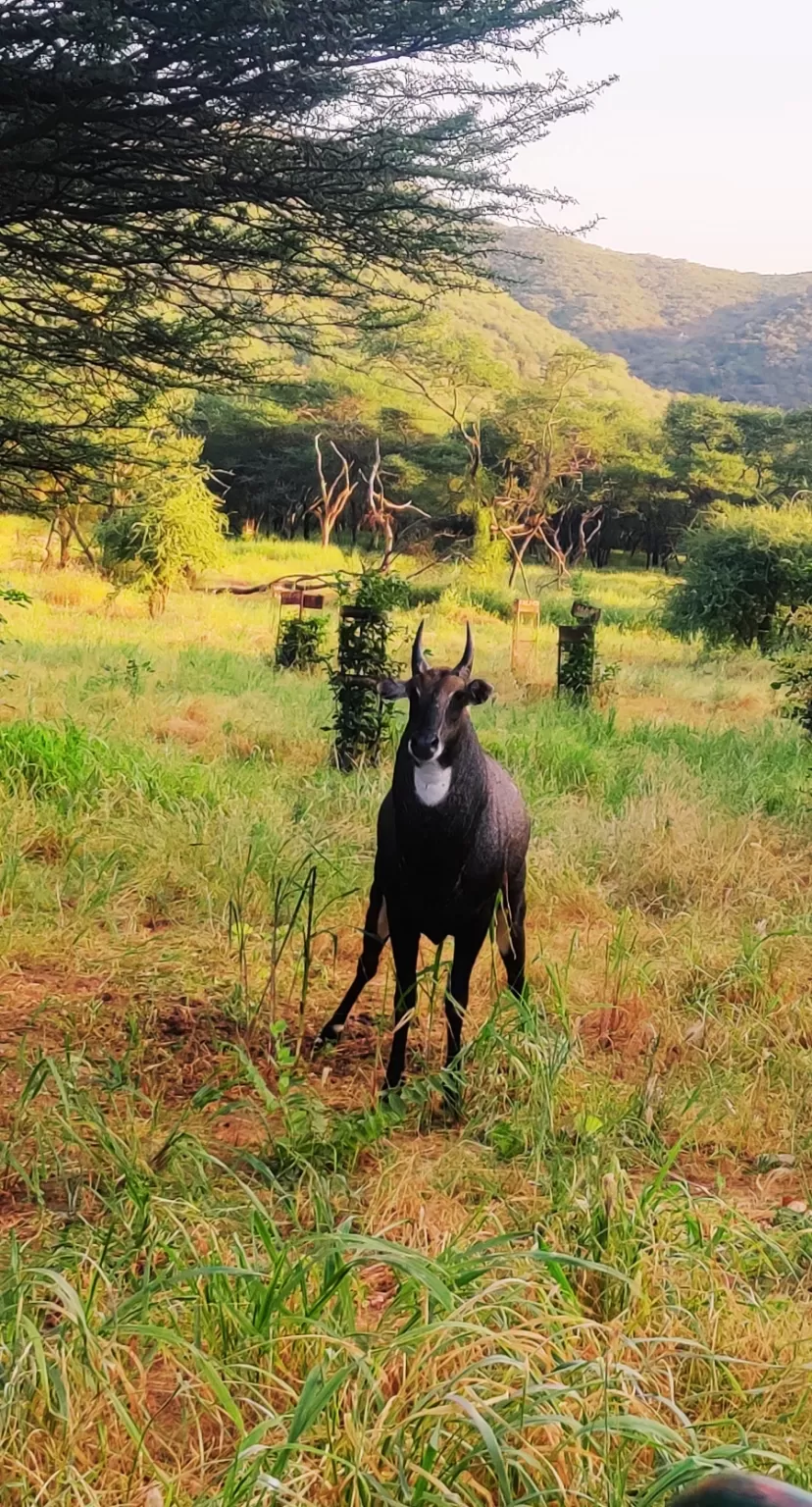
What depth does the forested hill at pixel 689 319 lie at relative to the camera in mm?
96562

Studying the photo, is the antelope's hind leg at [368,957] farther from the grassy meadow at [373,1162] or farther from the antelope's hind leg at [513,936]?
the antelope's hind leg at [513,936]

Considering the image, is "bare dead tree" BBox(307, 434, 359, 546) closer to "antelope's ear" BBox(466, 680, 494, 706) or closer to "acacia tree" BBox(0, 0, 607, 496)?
"acacia tree" BBox(0, 0, 607, 496)

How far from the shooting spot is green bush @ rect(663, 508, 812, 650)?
53.4ft

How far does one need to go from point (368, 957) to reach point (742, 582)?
47.2 ft

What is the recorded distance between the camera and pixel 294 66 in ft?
10.3

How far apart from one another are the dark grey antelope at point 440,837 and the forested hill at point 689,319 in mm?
83374

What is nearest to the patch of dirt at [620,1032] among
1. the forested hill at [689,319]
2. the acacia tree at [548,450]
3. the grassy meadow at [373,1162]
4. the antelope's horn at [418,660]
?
the grassy meadow at [373,1162]

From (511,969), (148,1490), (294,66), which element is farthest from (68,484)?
(148,1490)

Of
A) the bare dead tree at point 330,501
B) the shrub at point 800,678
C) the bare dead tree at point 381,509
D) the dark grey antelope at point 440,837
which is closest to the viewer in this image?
the dark grey antelope at point 440,837

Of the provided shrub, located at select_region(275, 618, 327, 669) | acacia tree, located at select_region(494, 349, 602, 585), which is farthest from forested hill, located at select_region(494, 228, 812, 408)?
shrub, located at select_region(275, 618, 327, 669)

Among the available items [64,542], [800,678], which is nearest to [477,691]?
[800,678]

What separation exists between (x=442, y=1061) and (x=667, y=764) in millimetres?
4034

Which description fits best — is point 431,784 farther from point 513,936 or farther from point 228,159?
point 228,159

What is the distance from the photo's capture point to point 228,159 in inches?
138
